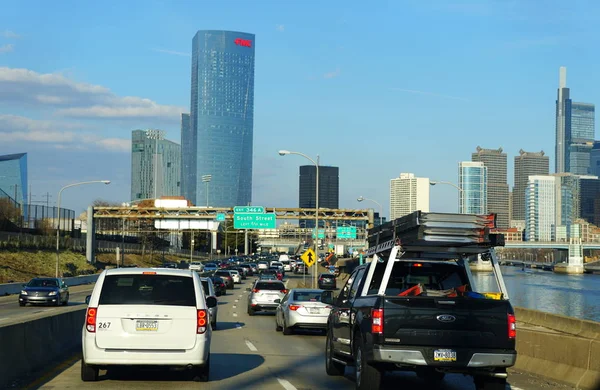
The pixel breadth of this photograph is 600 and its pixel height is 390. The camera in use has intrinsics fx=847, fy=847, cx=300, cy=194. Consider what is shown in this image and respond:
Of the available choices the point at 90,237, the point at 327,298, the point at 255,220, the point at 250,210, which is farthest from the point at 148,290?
the point at 250,210

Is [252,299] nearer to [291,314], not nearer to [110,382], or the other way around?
[291,314]

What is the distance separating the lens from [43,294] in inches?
1586

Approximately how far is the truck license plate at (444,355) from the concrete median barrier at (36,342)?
6.35 meters

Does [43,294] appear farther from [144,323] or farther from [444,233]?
[444,233]

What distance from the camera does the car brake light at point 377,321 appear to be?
11234mm

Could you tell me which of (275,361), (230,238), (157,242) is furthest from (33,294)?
(230,238)

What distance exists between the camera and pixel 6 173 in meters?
198

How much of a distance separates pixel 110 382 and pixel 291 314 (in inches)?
447

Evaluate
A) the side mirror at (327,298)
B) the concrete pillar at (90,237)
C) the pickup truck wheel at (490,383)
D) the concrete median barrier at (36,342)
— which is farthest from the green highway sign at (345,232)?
the pickup truck wheel at (490,383)

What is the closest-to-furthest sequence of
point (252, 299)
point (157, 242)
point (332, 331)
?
point (332, 331)
point (252, 299)
point (157, 242)

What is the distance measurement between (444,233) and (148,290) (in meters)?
4.65

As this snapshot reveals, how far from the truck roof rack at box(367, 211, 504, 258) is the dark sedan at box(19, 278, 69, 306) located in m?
31.0

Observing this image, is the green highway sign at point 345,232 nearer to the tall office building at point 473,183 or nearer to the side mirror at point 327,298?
the tall office building at point 473,183

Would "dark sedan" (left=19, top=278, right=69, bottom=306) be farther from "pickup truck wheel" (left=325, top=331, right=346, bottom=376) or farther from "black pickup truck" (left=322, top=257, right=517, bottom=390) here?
"black pickup truck" (left=322, top=257, right=517, bottom=390)
